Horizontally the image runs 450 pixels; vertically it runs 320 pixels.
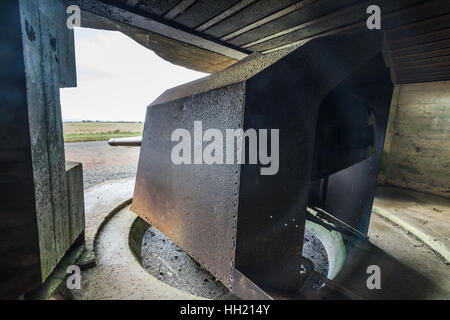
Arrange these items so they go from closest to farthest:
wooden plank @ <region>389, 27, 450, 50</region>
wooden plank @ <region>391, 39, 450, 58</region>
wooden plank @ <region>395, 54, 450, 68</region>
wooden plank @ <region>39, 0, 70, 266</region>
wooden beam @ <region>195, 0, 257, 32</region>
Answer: wooden plank @ <region>39, 0, 70, 266</region>
wooden beam @ <region>195, 0, 257, 32</region>
wooden plank @ <region>389, 27, 450, 50</region>
wooden plank @ <region>391, 39, 450, 58</region>
wooden plank @ <region>395, 54, 450, 68</region>

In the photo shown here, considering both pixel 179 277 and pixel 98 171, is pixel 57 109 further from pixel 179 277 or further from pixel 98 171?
pixel 98 171

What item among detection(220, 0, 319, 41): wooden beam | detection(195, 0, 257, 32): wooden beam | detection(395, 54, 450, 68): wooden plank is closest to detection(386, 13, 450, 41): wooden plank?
detection(395, 54, 450, 68): wooden plank

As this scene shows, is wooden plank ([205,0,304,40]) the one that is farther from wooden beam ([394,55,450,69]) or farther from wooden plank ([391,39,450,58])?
wooden beam ([394,55,450,69])

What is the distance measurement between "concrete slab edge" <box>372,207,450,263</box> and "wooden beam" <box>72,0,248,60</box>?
10.9ft

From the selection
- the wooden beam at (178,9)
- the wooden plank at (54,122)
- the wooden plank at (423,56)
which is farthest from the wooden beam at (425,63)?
the wooden plank at (54,122)

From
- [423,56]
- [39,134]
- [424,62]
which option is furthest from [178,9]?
[424,62]

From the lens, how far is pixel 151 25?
2.36 m

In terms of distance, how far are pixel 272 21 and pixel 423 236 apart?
3.09 meters

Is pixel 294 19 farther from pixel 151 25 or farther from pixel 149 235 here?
pixel 149 235

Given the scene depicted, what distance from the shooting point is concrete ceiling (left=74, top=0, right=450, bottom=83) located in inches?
77.0

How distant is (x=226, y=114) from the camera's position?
3.95ft

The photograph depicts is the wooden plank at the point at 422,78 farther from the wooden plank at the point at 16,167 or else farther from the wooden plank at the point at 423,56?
the wooden plank at the point at 16,167

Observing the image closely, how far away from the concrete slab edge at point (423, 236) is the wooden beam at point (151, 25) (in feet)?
10.9

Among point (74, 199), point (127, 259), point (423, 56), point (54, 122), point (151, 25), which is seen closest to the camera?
point (54, 122)
